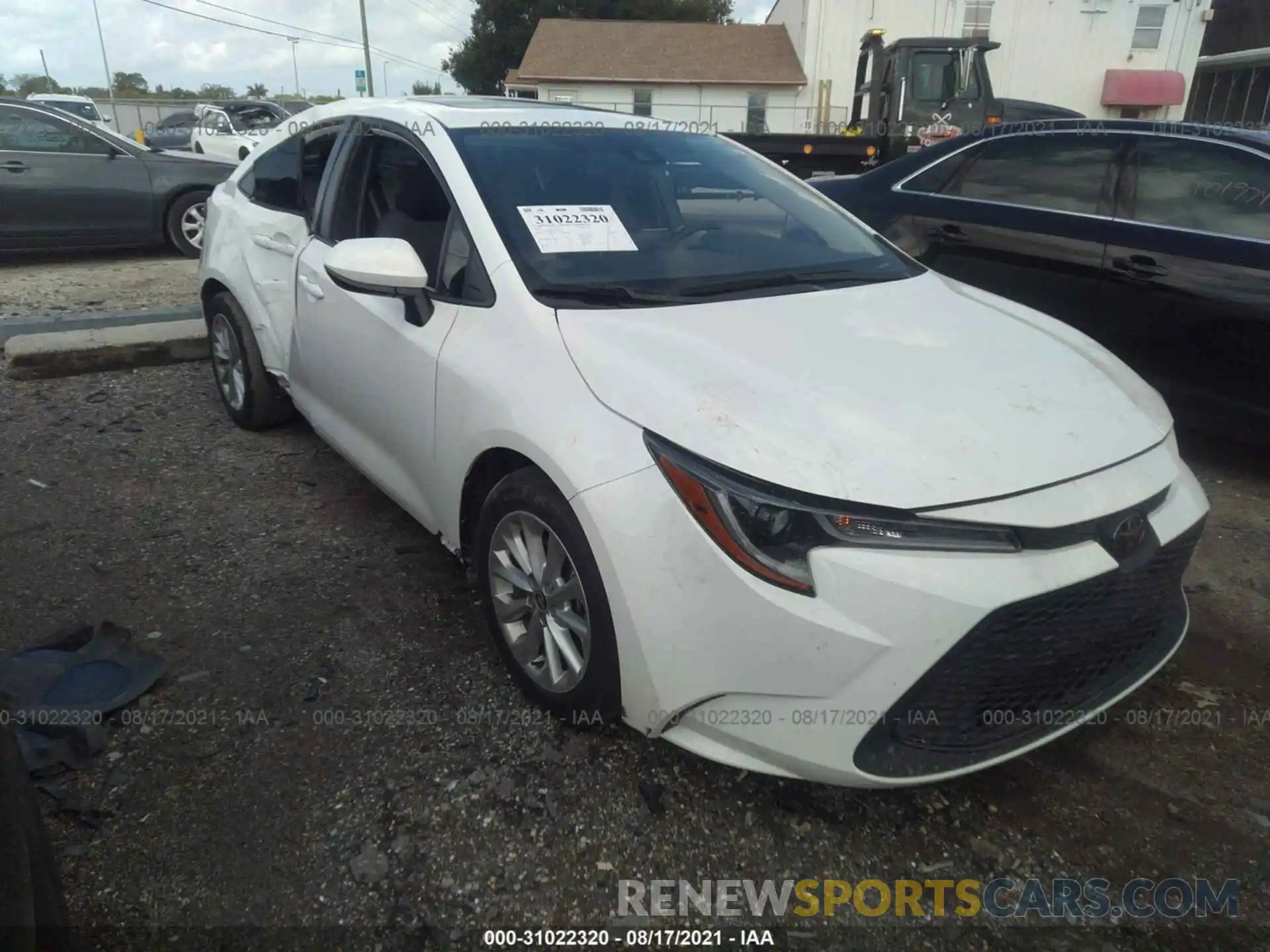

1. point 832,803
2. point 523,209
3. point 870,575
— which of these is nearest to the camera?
point 870,575

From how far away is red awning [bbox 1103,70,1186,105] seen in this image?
96.5 ft

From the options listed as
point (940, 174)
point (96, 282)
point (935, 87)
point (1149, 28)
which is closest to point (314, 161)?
point (940, 174)

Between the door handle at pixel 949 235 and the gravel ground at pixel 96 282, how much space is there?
221 inches

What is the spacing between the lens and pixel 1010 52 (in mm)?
29922

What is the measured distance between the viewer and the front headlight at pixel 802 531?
1.84 m

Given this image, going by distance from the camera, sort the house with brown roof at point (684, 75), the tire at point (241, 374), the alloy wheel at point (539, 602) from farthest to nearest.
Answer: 1. the house with brown roof at point (684, 75)
2. the tire at point (241, 374)
3. the alloy wheel at point (539, 602)

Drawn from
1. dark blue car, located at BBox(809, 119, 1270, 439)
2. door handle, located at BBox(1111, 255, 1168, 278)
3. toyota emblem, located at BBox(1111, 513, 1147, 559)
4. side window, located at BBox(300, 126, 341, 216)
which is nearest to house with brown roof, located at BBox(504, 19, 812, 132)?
dark blue car, located at BBox(809, 119, 1270, 439)

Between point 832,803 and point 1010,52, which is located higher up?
point 1010,52

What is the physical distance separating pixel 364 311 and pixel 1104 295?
3.34 metres

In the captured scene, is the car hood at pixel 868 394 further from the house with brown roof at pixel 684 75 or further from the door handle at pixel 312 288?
the house with brown roof at pixel 684 75

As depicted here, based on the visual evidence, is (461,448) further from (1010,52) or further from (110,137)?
(1010,52)

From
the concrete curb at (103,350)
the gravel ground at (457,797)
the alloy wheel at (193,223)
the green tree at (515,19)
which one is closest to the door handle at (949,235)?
the gravel ground at (457,797)

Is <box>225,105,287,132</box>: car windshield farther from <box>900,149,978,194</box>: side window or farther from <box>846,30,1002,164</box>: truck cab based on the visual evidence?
<box>900,149,978,194</box>: side window

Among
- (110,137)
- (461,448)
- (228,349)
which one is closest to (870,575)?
(461,448)
